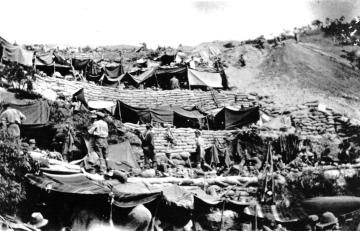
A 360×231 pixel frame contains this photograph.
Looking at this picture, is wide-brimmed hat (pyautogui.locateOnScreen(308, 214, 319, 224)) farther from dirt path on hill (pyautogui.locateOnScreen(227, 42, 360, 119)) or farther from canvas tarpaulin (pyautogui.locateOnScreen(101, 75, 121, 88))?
dirt path on hill (pyautogui.locateOnScreen(227, 42, 360, 119))

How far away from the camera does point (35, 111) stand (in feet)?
49.5

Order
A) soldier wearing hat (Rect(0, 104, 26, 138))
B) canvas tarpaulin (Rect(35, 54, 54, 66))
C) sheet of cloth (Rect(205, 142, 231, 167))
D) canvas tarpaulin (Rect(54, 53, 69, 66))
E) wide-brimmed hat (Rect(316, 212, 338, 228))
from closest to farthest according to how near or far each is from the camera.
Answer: wide-brimmed hat (Rect(316, 212, 338, 228)), soldier wearing hat (Rect(0, 104, 26, 138)), sheet of cloth (Rect(205, 142, 231, 167)), canvas tarpaulin (Rect(35, 54, 54, 66)), canvas tarpaulin (Rect(54, 53, 69, 66))

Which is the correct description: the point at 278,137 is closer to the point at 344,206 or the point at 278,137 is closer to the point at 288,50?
the point at 344,206

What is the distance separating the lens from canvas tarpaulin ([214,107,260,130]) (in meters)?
20.8

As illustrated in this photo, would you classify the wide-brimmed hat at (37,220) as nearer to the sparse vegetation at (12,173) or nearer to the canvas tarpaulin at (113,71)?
the sparse vegetation at (12,173)

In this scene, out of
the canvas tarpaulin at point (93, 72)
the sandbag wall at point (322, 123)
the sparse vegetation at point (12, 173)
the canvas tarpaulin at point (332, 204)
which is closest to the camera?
the sparse vegetation at point (12, 173)

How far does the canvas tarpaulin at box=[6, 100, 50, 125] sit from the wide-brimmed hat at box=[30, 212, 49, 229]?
20.9 ft

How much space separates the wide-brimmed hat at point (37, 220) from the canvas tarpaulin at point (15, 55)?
1264cm

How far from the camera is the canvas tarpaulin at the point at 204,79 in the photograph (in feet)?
84.1

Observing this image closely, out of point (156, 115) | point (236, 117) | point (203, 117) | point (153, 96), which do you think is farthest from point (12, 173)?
point (153, 96)

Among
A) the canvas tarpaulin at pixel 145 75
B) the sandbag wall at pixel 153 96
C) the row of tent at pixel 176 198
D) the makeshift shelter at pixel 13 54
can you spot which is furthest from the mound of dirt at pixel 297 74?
the row of tent at pixel 176 198

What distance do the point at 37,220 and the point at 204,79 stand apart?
59.5 feet

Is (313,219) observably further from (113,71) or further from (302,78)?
(302,78)

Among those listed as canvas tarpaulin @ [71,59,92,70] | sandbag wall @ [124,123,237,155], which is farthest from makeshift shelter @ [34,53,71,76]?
sandbag wall @ [124,123,237,155]
